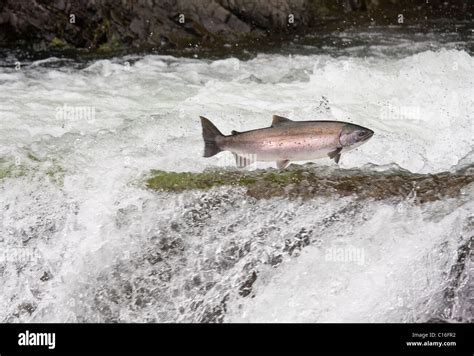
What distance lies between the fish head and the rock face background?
699 cm

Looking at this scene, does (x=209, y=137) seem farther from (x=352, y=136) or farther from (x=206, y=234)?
(x=352, y=136)

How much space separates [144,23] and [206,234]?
775 centimetres

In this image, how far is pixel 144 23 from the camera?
12141 millimetres

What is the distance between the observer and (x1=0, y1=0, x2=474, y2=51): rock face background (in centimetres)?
1187

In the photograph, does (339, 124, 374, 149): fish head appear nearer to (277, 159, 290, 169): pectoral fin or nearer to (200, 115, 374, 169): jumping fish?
(200, 115, 374, 169): jumping fish

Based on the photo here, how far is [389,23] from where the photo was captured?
539 inches

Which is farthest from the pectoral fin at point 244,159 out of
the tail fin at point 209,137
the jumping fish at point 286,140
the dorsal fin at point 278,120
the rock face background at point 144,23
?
the rock face background at point 144,23

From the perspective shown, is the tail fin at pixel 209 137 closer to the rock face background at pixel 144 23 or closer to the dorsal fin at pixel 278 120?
the dorsal fin at pixel 278 120

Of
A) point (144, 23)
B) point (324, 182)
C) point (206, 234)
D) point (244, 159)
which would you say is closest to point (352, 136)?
point (324, 182)

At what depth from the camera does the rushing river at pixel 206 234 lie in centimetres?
482

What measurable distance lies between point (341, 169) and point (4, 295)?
296 cm
